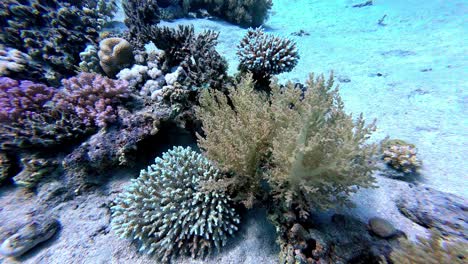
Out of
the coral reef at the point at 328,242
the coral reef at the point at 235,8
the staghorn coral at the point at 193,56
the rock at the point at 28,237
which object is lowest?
the rock at the point at 28,237

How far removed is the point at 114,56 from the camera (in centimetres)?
491

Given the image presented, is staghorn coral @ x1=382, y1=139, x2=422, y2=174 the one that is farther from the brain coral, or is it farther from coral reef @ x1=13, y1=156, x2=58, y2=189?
coral reef @ x1=13, y1=156, x2=58, y2=189

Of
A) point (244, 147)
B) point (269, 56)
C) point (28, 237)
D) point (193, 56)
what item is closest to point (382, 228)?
point (244, 147)

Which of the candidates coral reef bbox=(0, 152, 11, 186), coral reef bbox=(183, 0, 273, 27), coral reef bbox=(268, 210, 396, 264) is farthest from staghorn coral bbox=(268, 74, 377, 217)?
Result: coral reef bbox=(183, 0, 273, 27)

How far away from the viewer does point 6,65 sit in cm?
469

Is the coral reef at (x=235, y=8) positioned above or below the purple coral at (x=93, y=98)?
above

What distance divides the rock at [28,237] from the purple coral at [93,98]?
68.1 inches

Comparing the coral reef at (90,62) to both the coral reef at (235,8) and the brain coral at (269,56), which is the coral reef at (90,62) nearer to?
the brain coral at (269,56)

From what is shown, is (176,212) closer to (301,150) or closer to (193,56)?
(301,150)

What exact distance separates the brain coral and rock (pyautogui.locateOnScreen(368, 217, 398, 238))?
10.9ft

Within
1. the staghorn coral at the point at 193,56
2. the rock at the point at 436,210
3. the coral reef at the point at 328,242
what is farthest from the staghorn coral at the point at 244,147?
the rock at the point at 436,210

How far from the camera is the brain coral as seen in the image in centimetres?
455

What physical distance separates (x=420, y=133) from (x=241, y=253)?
4.46 meters

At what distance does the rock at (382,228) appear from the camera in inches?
99.6
